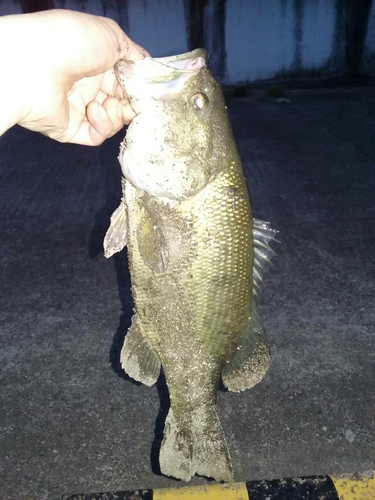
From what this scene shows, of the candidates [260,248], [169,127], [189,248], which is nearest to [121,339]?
[260,248]

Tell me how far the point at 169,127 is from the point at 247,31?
11953 millimetres

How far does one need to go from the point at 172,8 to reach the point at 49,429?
1128 cm

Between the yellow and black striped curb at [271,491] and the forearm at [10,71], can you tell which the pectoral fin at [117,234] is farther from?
the yellow and black striped curb at [271,491]

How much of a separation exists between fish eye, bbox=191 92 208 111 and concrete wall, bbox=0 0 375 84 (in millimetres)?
11303

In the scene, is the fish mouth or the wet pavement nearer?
the fish mouth

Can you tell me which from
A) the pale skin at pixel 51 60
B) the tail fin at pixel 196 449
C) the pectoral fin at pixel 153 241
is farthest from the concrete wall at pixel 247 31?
the tail fin at pixel 196 449

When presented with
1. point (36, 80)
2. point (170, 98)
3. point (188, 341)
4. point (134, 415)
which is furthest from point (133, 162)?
point (134, 415)

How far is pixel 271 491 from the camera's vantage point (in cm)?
253

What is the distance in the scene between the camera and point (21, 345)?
3633mm

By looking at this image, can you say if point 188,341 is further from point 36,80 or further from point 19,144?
point 19,144

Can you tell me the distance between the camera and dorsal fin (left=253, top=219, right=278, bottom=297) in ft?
6.52

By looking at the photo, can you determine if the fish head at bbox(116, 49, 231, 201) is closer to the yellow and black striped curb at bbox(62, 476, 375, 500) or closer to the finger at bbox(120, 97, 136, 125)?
the finger at bbox(120, 97, 136, 125)

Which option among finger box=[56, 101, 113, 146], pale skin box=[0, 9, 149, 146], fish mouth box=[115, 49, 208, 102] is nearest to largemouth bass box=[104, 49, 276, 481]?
fish mouth box=[115, 49, 208, 102]

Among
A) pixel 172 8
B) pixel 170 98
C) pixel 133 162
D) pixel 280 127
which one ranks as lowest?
pixel 280 127
